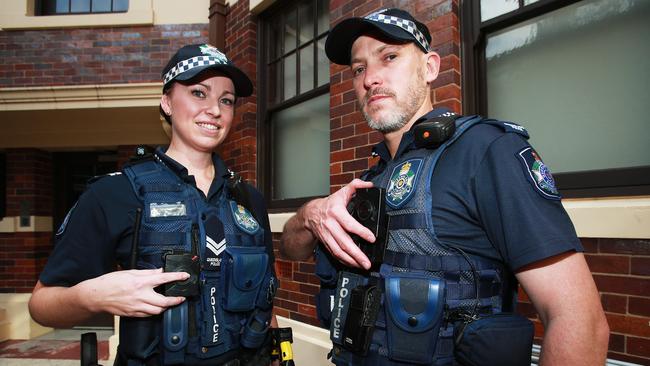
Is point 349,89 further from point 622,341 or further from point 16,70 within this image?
point 16,70

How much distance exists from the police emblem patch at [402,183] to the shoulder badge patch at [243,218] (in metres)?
0.77

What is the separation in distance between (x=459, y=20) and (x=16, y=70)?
5.58 m

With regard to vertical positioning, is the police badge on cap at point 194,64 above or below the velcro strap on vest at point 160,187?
above

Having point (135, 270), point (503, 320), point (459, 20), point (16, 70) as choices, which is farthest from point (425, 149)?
point (16, 70)

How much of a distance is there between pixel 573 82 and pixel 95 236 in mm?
2485

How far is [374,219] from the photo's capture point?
1.21 m

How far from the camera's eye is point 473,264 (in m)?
1.14

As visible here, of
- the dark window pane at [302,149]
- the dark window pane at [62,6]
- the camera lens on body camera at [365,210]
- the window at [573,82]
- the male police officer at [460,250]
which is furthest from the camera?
the dark window pane at [62,6]

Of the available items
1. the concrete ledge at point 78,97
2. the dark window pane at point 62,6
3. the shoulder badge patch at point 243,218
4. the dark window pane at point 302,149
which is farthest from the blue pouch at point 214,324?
the dark window pane at point 62,6

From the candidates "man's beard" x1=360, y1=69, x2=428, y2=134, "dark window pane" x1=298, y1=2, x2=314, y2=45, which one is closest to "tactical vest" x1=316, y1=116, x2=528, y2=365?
"man's beard" x1=360, y1=69, x2=428, y2=134

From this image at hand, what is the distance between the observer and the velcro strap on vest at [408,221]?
1170 mm

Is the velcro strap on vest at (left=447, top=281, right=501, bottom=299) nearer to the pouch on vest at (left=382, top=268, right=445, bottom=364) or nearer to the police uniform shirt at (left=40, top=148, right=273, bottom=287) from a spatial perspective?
the pouch on vest at (left=382, top=268, right=445, bottom=364)

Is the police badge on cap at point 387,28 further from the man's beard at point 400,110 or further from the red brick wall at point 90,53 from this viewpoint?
the red brick wall at point 90,53

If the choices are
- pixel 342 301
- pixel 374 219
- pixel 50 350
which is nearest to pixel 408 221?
pixel 374 219
